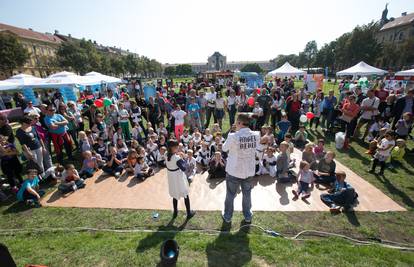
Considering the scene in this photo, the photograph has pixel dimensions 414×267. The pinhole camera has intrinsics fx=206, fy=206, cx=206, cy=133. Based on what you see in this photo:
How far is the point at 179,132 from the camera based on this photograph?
Answer: 362 inches

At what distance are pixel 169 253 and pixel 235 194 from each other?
63.9 inches

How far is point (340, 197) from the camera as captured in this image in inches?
192

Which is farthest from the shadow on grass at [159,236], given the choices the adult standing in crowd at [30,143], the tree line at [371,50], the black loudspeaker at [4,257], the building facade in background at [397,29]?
the building facade in background at [397,29]

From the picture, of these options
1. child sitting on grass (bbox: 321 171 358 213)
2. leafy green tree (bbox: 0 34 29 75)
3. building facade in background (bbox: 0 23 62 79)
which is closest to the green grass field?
child sitting on grass (bbox: 321 171 358 213)

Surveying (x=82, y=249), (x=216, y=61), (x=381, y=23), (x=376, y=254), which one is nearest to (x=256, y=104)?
(x=376, y=254)

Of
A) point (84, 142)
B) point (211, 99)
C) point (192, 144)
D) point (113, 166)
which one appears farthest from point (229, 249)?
point (211, 99)

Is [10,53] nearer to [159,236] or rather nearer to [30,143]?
[30,143]

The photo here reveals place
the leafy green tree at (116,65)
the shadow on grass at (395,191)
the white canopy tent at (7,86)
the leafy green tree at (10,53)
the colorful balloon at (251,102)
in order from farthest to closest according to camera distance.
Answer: the leafy green tree at (116,65) < the leafy green tree at (10,53) < the white canopy tent at (7,86) < the colorful balloon at (251,102) < the shadow on grass at (395,191)

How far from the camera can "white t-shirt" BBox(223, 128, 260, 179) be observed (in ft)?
12.0

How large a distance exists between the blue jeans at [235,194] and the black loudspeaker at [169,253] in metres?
1.35

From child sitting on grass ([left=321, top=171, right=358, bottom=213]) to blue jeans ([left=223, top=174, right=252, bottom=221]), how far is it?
80.5 inches

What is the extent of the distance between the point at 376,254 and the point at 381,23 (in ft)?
360

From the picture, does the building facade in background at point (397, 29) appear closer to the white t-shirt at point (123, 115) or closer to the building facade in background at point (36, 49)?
the white t-shirt at point (123, 115)

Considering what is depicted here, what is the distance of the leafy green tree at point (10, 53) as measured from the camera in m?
28.9
